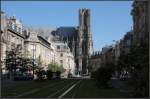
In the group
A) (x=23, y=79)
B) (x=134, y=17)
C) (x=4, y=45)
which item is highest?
(x=134, y=17)

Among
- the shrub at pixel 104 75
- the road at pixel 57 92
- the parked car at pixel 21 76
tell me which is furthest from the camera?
the parked car at pixel 21 76

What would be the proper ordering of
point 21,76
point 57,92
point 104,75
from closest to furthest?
point 57,92, point 104,75, point 21,76

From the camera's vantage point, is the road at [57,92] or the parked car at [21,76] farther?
the parked car at [21,76]

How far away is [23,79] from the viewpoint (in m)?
93.9

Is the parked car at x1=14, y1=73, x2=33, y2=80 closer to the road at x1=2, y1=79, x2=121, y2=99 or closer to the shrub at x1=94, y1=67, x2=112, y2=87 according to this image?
the shrub at x1=94, y1=67, x2=112, y2=87

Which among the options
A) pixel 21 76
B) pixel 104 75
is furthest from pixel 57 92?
pixel 21 76

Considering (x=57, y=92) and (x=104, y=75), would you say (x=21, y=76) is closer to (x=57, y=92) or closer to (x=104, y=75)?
(x=104, y=75)

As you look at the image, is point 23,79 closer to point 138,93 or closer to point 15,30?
point 15,30

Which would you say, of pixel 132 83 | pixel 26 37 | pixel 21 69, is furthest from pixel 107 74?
pixel 26 37

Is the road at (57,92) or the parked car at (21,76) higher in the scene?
the parked car at (21,76)

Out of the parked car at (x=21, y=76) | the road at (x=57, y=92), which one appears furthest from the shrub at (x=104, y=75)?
the parked car at (x=21, y=76)

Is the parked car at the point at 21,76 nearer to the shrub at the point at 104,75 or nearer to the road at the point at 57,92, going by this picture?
the shrub at the point at 104,75

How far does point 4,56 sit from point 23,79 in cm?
662

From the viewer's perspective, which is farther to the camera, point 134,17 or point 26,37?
point 26,37
